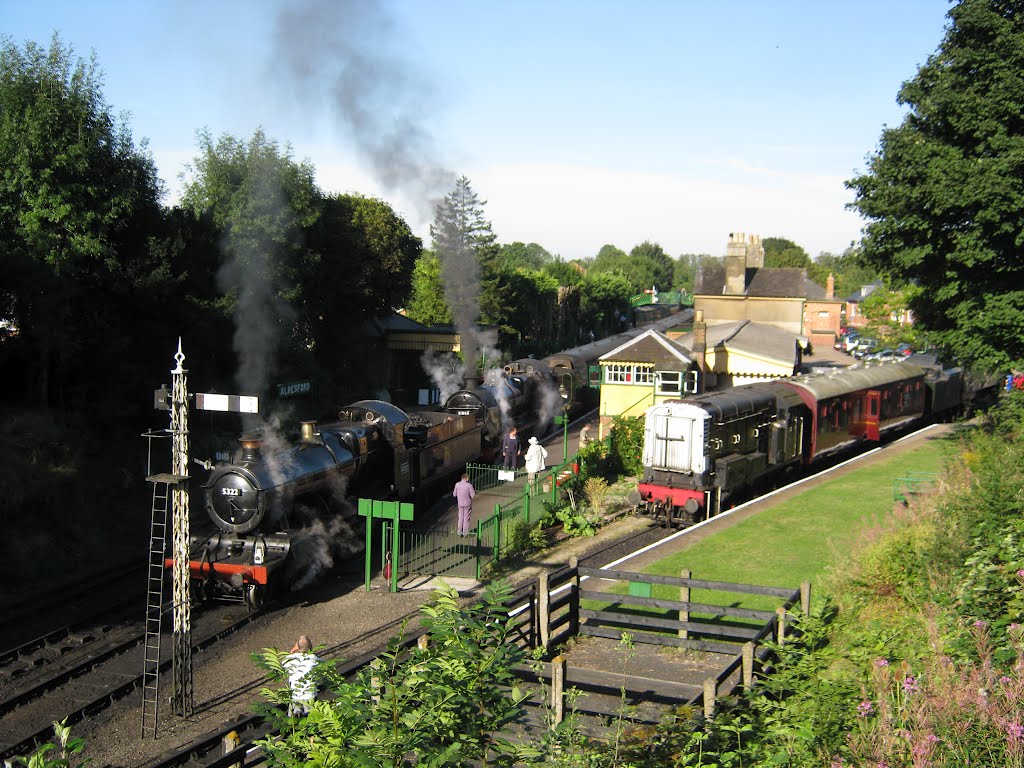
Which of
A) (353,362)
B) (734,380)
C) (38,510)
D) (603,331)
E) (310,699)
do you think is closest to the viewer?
(310,699)

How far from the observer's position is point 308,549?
16625 millimetres

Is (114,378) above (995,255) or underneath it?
underneath

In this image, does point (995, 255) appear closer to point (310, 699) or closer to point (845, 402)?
point (845, 402)

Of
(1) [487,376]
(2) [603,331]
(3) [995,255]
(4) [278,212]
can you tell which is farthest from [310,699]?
(2) [603,331]

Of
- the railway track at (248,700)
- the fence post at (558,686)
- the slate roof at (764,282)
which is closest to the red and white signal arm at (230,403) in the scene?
the railway track at (248,700)

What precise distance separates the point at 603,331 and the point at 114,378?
50.0 metres

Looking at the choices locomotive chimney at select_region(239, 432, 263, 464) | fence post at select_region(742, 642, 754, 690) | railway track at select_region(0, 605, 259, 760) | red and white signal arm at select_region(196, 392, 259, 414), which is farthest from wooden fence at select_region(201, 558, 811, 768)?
locomotive chimney at select_region(239, 432, 263, 464)

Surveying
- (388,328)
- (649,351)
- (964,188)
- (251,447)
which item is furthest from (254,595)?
(388,328)

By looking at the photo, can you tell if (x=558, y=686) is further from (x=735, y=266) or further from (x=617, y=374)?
(x=735, y=266)

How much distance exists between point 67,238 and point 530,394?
1495cm

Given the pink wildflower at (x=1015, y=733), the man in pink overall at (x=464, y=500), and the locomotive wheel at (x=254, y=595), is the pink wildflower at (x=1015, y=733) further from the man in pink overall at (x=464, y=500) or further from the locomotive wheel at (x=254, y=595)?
the man in pink overall at (x=464, y=500)

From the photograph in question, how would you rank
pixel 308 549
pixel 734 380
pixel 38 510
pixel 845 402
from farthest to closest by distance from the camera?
pixel 734 380 → pixel 845 402 → pixel 38 510 → pixel 308 549

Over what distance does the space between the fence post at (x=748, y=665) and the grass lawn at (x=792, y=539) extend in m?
5.53

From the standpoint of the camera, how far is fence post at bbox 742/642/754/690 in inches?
353
